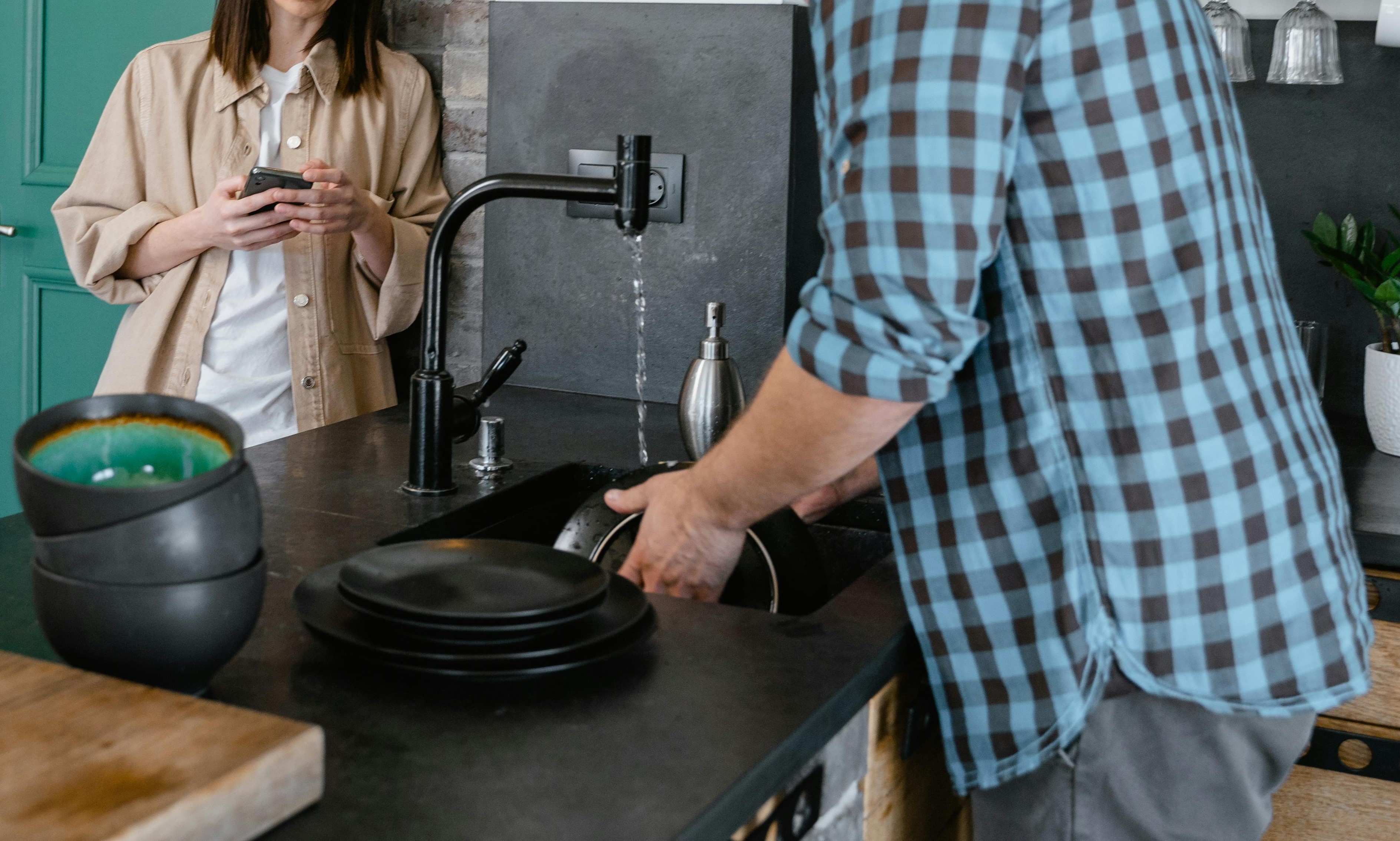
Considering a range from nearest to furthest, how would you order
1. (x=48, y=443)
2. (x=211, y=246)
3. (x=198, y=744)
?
(x=198, y=744)
(x=48, y=443)
(x=211, y=246)

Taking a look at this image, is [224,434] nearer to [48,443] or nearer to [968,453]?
[48,443]

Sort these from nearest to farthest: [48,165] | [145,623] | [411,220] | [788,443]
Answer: [145,623] → [788,443] → [411,220] → [48,165]

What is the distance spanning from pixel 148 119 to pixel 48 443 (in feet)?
5.25

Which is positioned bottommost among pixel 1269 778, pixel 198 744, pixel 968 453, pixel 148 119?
pixel 1269 778

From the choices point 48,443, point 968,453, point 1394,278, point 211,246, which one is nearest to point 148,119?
point 211,246

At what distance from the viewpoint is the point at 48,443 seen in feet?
2.45

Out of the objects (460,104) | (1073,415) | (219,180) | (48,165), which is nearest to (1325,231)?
(1073,415)

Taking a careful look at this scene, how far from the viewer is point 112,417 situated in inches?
30.5

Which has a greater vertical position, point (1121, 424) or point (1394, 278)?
point (1394, 278)

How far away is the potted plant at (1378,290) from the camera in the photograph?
5.46ft

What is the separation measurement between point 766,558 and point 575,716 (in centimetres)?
41

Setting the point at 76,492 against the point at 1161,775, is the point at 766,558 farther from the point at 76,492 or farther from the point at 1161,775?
the point at 76,492

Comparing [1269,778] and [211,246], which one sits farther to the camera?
[211,246]

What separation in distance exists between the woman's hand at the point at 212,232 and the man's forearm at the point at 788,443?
119 centimetres
